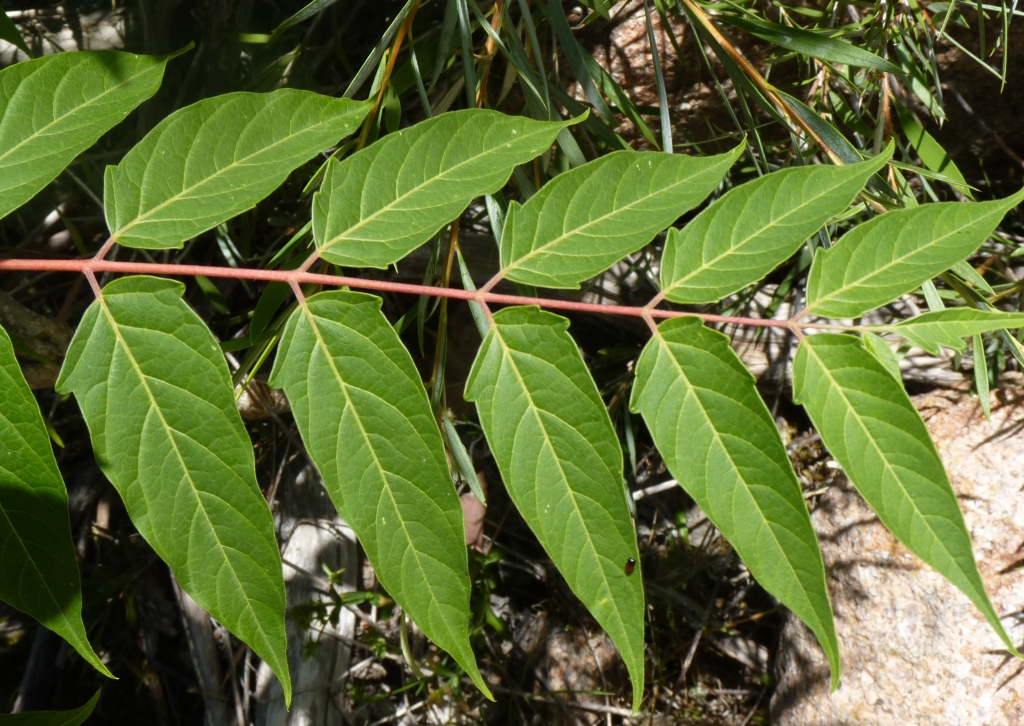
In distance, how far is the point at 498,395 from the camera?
0.94 m

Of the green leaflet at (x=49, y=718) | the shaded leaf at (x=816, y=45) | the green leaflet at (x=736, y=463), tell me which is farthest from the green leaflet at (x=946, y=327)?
the green leaflet at (x=49, y=718)

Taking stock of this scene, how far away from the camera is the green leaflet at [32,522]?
90 cm

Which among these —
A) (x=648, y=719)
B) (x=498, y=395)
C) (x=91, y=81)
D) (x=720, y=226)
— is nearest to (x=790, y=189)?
(x=720, y=226)

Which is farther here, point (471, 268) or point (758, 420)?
point (471, 268)

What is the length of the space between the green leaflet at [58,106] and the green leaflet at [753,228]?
705 mm

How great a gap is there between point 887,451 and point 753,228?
31cm

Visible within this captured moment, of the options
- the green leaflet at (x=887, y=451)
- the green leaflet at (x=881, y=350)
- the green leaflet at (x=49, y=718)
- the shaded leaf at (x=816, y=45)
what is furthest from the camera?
the shaded leaf at (x=816, y=45)

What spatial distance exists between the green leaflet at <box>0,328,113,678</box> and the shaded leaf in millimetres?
1360

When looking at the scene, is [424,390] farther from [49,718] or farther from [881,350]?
[49,718]

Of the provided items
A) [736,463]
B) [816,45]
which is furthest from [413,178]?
[816,45]

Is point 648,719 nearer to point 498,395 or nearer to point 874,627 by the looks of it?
point 874,627

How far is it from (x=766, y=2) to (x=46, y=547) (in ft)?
6.07

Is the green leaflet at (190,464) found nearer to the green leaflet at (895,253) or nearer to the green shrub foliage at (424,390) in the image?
the green shrub foliage at (424,390)

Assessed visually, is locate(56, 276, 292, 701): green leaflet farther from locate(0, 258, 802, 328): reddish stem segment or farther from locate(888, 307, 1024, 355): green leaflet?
locate(888, 307, 1024, 355): green leaflet
